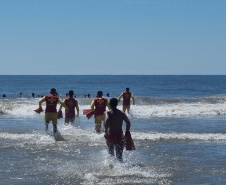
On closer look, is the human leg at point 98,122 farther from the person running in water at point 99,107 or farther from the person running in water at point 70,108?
the person running in water at point 70,108

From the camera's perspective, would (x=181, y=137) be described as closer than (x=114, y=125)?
No

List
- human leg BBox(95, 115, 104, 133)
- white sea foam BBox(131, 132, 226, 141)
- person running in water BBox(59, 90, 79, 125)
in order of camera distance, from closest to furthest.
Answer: white sea foam BBox(131, 132, 226, 141) → human leg BBox(95, 115, 104, 133) → person running in water BBox(59, 90, 79, 125)

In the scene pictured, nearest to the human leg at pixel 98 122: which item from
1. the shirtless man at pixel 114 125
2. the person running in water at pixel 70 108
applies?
the person running in water at pixel 70 108

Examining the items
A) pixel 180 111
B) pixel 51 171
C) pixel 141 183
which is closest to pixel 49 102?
pixel 51 171

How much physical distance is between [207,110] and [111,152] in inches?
756

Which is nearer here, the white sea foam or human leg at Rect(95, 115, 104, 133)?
the white sea foam

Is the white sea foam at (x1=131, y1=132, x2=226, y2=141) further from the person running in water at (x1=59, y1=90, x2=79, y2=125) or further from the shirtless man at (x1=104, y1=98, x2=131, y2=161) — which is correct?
the shirtless man at (x1=104, y1=98, x2=131, y2=161)

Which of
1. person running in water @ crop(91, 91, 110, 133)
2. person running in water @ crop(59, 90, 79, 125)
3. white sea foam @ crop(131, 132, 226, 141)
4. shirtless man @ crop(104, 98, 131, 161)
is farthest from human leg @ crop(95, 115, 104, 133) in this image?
shirtless man @ crop(104, 98, 131, 161)

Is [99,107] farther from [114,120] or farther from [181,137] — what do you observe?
[114,120]

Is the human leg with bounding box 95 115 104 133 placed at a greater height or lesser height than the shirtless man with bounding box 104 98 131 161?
lesser

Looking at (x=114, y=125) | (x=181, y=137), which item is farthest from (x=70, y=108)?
(x=114, y=125)

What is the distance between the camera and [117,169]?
956 cm

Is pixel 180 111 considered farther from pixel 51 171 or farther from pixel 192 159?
pixel 51 171

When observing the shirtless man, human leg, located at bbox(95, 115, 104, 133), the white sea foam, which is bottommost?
the white sea foam
